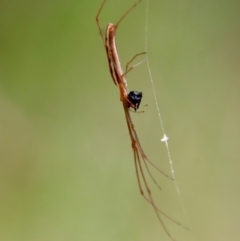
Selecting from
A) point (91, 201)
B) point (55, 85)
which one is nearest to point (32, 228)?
point (91, 201)

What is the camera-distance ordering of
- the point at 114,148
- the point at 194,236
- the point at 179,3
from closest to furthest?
the point at 194,236, the point at 114,148, the point at 179,3

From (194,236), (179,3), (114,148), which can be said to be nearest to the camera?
(194,236)

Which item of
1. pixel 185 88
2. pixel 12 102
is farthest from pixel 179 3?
pixel 12 102

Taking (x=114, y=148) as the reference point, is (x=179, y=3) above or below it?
above

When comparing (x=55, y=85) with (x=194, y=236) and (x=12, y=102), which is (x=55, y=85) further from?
(x=194, y=236)

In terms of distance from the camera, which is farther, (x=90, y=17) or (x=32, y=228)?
(x=90, y=17)

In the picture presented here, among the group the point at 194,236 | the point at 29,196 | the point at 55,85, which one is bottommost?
the point at 194,236
